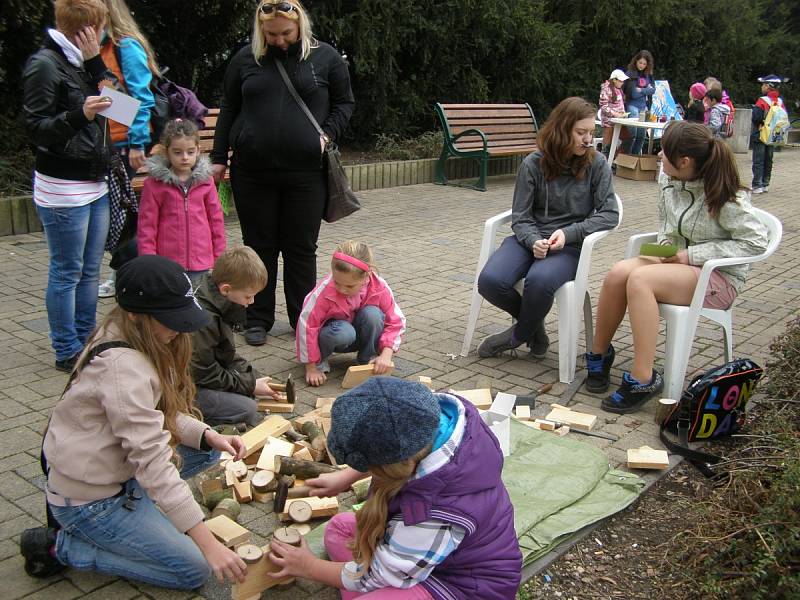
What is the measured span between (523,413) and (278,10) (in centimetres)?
258

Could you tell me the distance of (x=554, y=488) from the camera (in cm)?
352

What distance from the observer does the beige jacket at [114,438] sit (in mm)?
2480

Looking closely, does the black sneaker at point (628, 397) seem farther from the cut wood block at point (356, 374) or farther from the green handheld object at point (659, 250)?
the cut wood block at point (356, 374)

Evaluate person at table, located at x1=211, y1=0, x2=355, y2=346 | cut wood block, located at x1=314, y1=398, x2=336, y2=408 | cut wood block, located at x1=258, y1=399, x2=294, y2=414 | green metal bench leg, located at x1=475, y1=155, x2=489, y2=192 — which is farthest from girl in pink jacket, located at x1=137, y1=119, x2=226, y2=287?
green metal bench leg, located at x1=475, y1=155, x2=489, y2=192

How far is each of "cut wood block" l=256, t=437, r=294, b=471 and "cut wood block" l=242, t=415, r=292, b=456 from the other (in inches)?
1.4

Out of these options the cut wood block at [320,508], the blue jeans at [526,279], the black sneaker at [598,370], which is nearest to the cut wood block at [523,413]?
the black sneaker at [598,370]

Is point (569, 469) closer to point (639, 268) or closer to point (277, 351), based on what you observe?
point (639, 268)

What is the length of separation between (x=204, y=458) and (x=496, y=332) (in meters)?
A: 2.81

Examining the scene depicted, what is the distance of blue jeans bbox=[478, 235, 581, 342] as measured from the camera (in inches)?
185

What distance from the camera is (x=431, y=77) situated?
42.1 ft

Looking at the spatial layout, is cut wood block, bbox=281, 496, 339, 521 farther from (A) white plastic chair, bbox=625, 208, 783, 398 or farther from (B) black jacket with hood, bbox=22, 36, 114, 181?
(B) black jacket with hood, bbox=22, 36, 114, 181

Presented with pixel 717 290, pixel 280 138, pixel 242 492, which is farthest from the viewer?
pixel 280 138

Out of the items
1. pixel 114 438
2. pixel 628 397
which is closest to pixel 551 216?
pixel 628 397

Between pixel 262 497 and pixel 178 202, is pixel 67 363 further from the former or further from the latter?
pixel 262 497
